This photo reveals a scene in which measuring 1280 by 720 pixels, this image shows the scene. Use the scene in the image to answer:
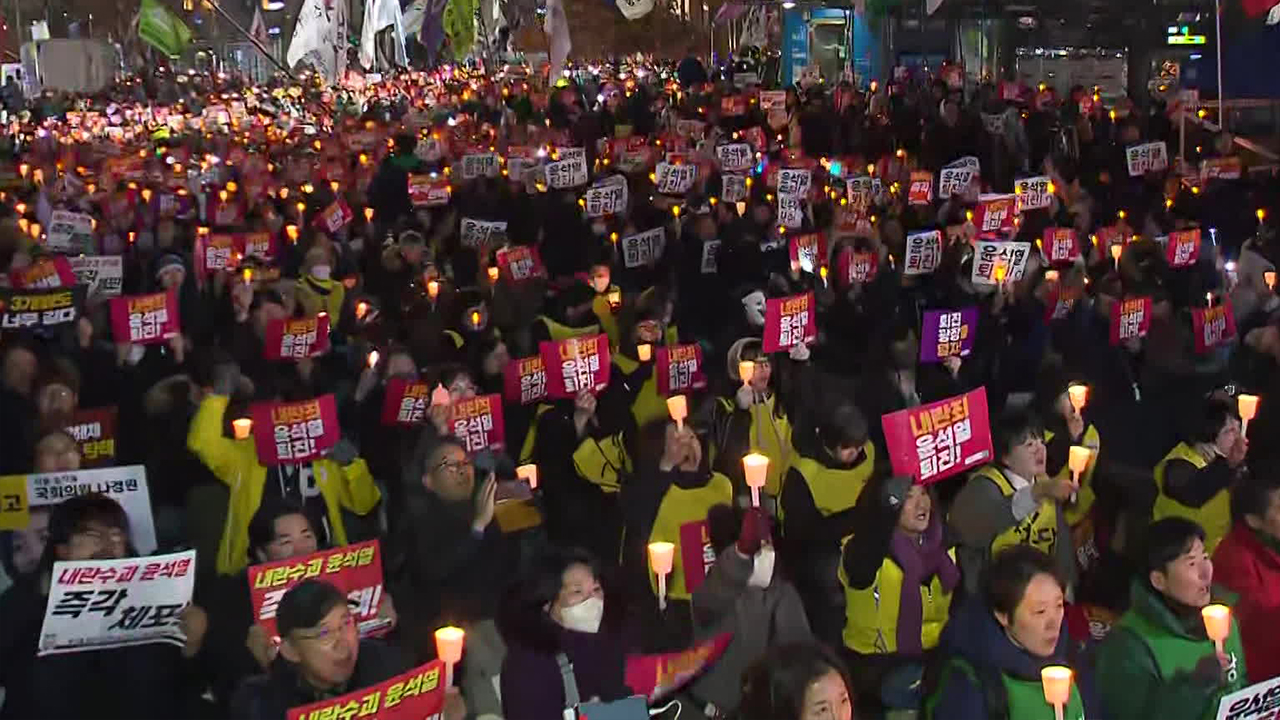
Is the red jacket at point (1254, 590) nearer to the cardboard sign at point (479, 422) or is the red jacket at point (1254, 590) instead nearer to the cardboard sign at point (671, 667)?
the cardboard sign at point (671, 667)

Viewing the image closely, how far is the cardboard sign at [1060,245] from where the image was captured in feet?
41.0

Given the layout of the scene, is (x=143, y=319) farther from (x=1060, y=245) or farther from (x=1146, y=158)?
(x=1146, y=158)

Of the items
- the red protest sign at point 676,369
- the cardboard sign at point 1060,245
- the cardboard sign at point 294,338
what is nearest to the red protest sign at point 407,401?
the red protest sign at point 676,369

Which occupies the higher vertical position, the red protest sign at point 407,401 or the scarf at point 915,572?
the red protest sign at point 407,401

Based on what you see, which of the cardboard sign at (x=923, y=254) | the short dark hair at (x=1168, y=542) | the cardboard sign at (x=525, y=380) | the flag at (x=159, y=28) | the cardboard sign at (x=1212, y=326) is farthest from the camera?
the flag at (x=159, y=28)

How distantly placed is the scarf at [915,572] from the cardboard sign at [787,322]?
342 cm

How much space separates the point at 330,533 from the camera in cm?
728

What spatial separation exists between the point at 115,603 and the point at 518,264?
7.58 metres

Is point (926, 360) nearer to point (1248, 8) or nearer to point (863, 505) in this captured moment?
point (863, 505)

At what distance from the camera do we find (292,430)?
7789 millimetres

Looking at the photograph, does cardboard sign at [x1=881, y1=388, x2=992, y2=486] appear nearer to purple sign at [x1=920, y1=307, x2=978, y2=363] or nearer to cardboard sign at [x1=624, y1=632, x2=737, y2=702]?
cardboard sign at [x1=624, y1=632, x2=737, y2=702]

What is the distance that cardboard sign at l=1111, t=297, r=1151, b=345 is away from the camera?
9992mm

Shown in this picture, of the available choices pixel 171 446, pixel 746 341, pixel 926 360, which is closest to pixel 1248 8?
pixel 926 360

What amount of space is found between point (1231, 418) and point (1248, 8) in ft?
28.1
